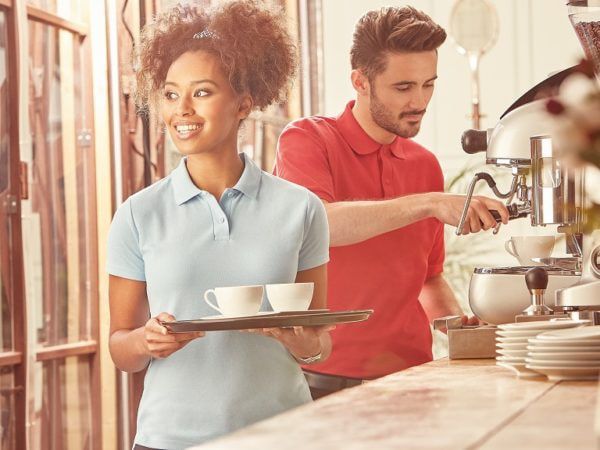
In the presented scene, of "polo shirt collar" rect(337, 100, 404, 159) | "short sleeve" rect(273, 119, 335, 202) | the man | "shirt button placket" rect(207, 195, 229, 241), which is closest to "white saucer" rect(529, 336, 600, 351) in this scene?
"shirt button placket" rect(207, 195, 229, 241)

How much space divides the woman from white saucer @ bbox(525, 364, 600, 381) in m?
0.40

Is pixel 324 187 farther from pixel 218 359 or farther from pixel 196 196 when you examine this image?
pixel 218 359

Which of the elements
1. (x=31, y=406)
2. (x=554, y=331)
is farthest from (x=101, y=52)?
(x=554, y=331)

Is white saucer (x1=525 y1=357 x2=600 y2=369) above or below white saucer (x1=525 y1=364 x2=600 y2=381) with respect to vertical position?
above

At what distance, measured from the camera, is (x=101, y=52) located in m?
3.85

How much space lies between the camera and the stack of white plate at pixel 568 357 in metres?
1.71

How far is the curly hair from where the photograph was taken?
6.89 ft

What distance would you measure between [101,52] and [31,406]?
1252 mm

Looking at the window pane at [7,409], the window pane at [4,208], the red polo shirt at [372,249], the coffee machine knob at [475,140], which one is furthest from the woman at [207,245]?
the window pane at [7,409]

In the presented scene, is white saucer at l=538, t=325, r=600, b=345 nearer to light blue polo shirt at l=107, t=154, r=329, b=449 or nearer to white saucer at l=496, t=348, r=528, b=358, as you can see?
white saucer at l=496, t=348, r=528, b=358

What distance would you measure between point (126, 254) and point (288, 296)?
0.98 feet

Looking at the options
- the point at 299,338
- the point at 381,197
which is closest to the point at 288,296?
the point at 299,338

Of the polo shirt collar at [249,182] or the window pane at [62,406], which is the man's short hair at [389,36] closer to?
the polo shirt collar at [249,182]

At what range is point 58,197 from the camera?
3.66 metres
